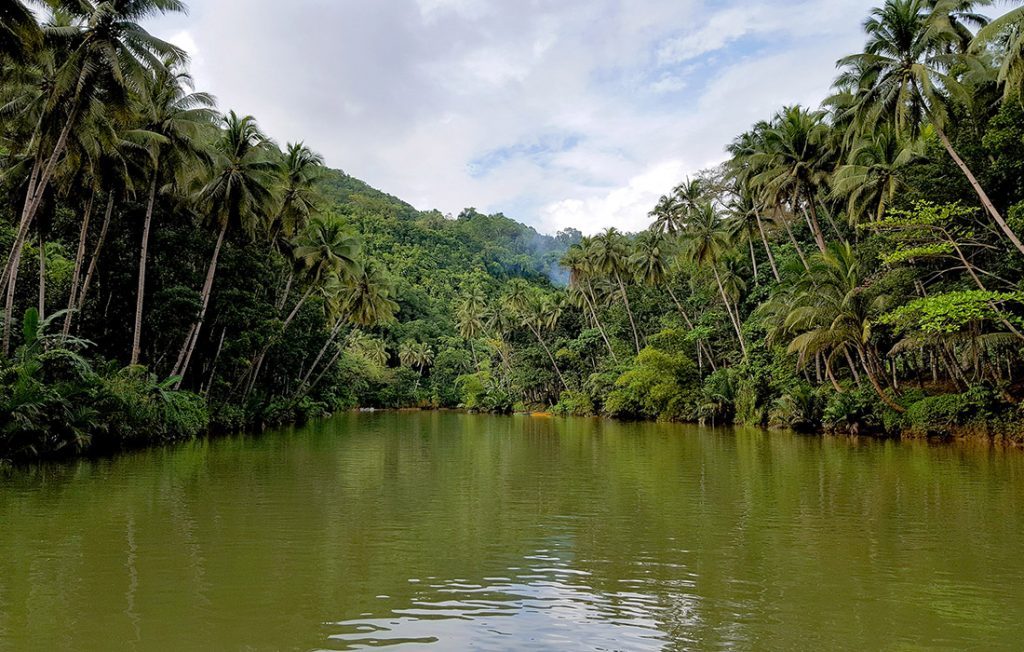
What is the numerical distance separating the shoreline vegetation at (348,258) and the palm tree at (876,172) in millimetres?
122

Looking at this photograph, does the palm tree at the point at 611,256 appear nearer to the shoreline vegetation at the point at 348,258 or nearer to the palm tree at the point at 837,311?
the shoreline vegetation at the point at 348,258

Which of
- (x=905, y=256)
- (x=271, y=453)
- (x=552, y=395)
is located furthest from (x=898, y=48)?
(x=552, y=395)

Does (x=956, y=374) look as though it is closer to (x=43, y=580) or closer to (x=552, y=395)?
(x=43, y=580)

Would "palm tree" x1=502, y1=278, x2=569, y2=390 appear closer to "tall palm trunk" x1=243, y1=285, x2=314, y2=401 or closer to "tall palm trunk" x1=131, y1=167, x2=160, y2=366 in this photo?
"tall palm trunk" x1=243, y1=285, x2=314, y2=401

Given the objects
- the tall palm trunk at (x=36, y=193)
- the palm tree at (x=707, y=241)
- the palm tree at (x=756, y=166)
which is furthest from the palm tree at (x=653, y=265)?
the tall palm trunk at (x=36, y=193)

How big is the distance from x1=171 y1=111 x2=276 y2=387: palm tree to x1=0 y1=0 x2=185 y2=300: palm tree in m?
7.02

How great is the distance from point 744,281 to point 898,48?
24605 millimetres

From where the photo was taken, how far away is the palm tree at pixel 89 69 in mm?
17547

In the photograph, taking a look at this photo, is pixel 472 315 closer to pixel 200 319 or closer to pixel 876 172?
pixel 200 319

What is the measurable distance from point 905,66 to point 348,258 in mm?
26589

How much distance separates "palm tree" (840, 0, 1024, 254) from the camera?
69.2ft

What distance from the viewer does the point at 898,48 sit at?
22.0 meters

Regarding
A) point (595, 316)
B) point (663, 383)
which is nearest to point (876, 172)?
point (663, 383)

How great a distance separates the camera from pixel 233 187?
2638cm
